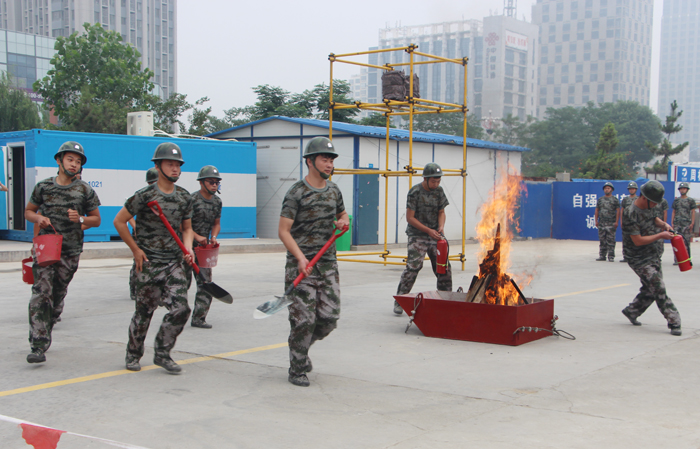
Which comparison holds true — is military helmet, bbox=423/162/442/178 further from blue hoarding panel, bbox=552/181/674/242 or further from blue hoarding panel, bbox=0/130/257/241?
blue hoarding panel, bbox=552/181/674/242

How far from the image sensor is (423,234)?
8867 mm

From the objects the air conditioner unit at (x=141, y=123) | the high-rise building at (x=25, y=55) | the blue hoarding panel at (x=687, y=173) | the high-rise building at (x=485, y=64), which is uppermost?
the high-rise building at (x=485, y=64)

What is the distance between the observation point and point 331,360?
6.24 m

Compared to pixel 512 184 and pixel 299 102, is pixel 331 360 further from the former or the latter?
pixel 299 102

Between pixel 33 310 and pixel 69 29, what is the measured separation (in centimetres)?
11414

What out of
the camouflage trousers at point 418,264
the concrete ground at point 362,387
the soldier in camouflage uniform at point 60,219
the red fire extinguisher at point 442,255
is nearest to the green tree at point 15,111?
the concrete ground at point 362,387

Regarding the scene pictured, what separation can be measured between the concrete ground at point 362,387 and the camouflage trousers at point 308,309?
0.27m

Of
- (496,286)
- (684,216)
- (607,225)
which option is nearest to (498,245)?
(496,286)

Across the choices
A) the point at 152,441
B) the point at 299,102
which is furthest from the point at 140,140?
the point at 299,102

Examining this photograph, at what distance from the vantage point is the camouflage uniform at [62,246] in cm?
591

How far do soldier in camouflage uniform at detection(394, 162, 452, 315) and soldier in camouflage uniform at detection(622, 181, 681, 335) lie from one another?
2.24 meters

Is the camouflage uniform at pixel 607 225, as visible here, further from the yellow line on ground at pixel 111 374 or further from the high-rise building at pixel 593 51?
the high-rise building at pixel 593 51

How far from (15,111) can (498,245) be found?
47.2 m

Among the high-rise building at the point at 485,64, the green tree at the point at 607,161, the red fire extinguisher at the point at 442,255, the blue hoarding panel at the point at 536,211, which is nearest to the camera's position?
the red fire extinguisher at the point at 442,255
